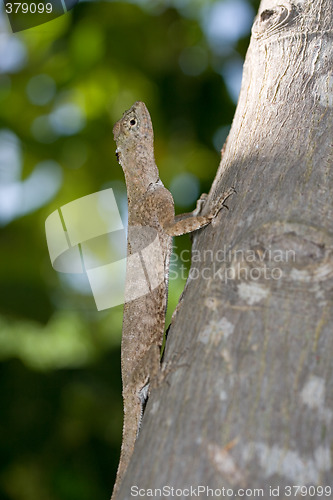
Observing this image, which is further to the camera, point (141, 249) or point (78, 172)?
point (78, 172)

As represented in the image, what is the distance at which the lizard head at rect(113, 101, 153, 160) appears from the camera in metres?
5.01

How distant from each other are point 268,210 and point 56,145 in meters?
3.84

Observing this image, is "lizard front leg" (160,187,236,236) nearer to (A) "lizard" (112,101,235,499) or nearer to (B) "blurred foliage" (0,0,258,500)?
(A) "lizard" (112,101,235,499)

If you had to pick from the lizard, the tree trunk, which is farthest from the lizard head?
the tree trunk

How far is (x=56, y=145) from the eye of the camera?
563 centimetres

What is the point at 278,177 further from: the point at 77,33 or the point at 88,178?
the point at 77,33

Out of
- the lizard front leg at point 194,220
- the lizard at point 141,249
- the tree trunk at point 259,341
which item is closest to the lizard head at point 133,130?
the lizard at point 141,249

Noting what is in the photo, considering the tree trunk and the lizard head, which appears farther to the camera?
the lizard head

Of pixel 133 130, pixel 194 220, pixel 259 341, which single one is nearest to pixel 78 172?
pixel 133 130

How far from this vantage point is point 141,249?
455 centimetres

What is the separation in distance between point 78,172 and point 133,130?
86cm

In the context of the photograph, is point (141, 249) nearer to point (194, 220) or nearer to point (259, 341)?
point (194, 220)

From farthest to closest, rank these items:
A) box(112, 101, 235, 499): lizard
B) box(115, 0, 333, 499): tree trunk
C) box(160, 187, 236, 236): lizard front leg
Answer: box(112, 101, 235, 499): lizard < box(160, 187, 236, 236): lizard front leg < box(115, 0, 333, 499): tree trunk

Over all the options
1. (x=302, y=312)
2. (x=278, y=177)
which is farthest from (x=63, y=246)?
(x=302, y=312)
